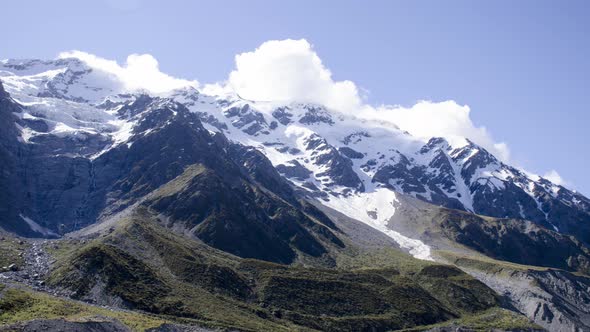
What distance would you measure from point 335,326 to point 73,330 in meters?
94.6

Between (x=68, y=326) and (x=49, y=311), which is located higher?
(x=68, y=326)

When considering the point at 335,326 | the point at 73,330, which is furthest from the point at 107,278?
the point at 335,326

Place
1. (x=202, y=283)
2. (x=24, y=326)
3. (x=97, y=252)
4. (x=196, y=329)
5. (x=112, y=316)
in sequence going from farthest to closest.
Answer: (x=202, y=283)
(x=97, y=252)
(x=196, y=329)
(x=112, y=316)
(x=24, y=326)

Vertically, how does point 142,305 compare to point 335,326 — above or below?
below

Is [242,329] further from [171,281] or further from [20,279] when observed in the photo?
[20,279]

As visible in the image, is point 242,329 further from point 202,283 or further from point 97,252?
point 97,252

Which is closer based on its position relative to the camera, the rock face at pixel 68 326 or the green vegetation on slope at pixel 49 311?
the rock face at pixel 68 326

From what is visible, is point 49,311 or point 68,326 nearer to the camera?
point 68,326

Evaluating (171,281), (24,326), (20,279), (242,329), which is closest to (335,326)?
(242,329)

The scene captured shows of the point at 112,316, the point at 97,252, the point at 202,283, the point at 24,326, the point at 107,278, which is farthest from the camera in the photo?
the point at 202,283

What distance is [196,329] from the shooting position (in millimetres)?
158000

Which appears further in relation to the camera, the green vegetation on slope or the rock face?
the green vegetation on slope

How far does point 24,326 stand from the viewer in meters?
115

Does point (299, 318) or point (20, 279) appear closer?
point (20, 279)
